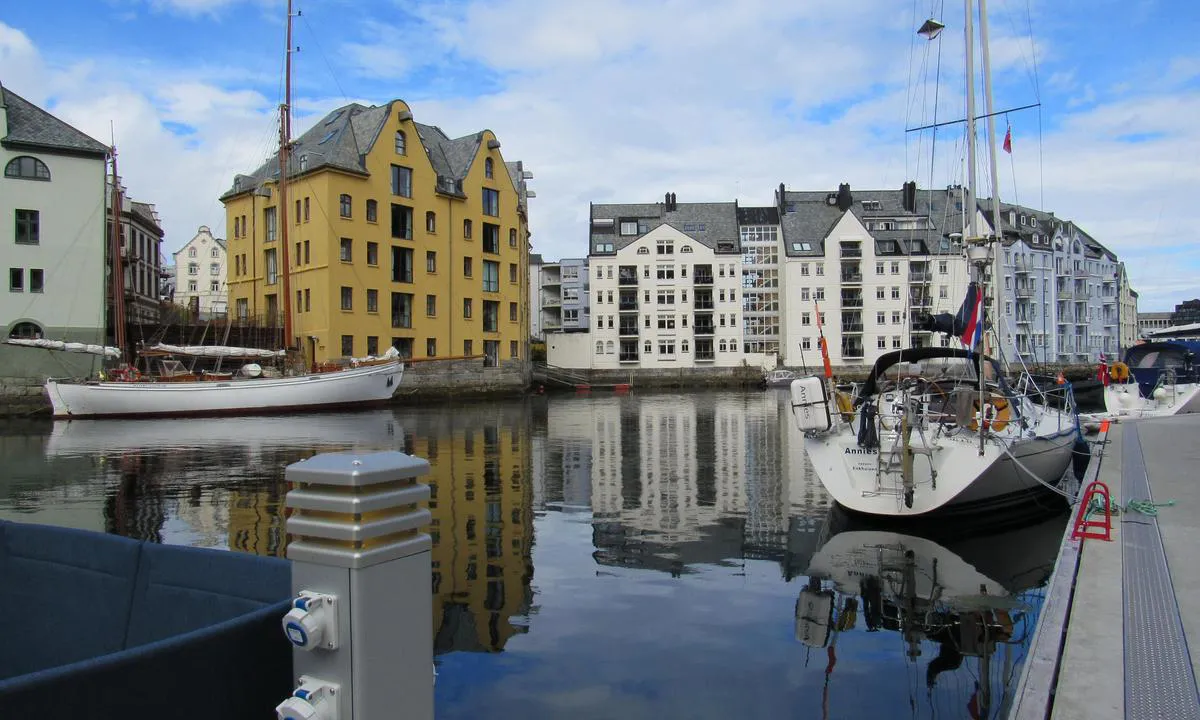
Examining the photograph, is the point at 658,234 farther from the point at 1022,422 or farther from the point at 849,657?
the point at 849,657

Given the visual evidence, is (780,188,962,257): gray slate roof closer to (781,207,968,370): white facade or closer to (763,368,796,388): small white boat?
(781,207,968,370): white facade

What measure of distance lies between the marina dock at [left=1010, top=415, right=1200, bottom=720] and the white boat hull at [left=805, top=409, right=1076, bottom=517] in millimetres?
2047

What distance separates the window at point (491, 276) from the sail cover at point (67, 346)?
2682 centimetres

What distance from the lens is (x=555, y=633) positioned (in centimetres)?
830

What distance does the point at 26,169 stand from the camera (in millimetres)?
44656

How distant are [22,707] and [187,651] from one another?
0.52 m

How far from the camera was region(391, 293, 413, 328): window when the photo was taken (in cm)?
5781

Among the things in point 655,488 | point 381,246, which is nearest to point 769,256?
point 381,246

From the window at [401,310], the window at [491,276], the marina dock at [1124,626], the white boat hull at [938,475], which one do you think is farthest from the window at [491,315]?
the marina dock at [1124,626]

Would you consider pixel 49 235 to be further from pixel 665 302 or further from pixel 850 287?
pixel 850 287

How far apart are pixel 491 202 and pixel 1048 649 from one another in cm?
6233

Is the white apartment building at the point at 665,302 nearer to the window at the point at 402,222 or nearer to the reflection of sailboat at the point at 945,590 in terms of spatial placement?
the window at the point at 402,222

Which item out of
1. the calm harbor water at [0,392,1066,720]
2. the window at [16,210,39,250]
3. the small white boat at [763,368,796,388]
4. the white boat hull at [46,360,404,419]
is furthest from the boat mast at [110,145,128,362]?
the small white boat at [763,368,796,388]

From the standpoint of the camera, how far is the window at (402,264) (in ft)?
191
